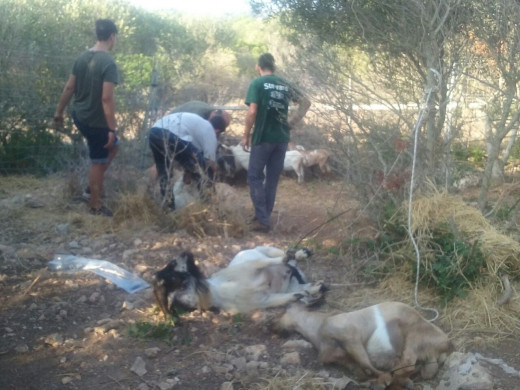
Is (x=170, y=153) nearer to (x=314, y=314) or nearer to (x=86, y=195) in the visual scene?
(x=86, y=195)

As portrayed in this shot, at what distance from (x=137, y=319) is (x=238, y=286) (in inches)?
30.0

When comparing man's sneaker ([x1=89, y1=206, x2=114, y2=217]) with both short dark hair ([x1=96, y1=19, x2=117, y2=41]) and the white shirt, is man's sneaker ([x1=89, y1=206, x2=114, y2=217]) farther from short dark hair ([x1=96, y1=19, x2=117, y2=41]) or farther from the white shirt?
short dark hair ([x1=96, y1=19, x2=117, y2=41])

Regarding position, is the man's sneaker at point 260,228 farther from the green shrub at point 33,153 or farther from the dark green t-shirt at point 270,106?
the green shrub at point 33,153

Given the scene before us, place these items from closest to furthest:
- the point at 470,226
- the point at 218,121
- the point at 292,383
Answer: the point at 292,383 → the point at 470,226 → the point at 218,121

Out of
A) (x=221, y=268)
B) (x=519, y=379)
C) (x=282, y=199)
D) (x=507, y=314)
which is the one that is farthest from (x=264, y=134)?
(x=519, y=379)

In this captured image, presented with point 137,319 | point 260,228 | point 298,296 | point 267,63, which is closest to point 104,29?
point 267,63

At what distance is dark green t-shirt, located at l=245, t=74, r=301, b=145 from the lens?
6531 mm

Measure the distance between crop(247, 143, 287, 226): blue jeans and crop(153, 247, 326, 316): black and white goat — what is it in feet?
4.89

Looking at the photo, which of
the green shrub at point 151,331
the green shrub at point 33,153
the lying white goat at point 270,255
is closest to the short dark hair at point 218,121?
the green shrub at point 33,153

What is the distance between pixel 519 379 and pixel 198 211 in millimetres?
3334

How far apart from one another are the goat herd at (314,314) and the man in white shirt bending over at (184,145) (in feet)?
5.08

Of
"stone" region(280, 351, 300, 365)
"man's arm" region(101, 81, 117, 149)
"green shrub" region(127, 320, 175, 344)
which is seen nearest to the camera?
"stone" region(280, 351, 300, 365)

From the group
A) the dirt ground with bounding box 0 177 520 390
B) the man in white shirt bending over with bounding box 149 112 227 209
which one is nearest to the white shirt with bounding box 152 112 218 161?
the man in white shirt bending over with bounding box 149 112 227 209

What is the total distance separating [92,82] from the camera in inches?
261
